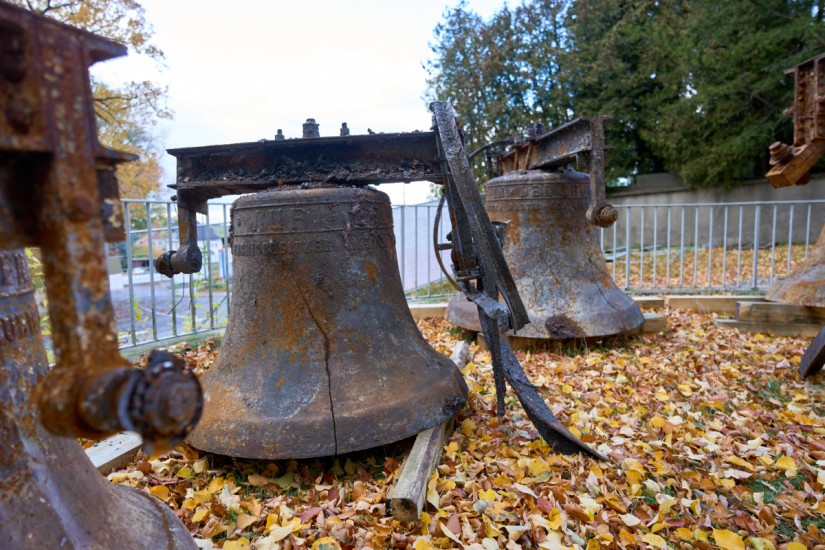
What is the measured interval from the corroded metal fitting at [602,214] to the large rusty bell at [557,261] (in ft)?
3.51

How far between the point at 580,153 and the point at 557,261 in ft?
3.63

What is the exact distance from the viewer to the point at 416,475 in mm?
2336

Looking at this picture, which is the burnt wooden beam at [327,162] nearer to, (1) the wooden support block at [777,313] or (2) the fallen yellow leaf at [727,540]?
(2) the fallen yellow leaf at [727,540]

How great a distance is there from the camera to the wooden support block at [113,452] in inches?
104

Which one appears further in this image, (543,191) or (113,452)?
(543,191)

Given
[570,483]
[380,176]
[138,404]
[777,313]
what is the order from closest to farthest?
[138,404] → [570,483] → [380,176] → [777,313]

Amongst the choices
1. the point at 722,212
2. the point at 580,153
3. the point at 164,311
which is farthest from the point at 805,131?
the point at 722,212

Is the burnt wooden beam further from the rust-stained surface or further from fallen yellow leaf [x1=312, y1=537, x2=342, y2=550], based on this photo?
the rust-stained surface

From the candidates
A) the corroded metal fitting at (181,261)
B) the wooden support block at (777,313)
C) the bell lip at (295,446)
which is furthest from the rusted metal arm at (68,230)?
the wooden support block at (777,313)

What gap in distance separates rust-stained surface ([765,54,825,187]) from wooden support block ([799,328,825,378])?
3.57ft

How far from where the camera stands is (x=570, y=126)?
14.1 feet

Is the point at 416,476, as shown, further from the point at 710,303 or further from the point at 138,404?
the point at 710,303

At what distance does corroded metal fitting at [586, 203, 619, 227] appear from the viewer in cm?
370

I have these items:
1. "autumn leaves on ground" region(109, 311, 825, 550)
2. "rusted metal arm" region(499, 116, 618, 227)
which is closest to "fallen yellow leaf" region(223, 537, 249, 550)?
"autumn leaves on ground" region(109, 311, 825, 550)
